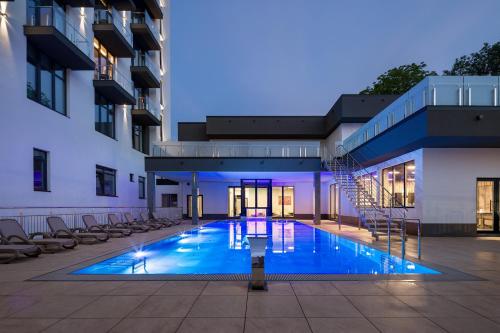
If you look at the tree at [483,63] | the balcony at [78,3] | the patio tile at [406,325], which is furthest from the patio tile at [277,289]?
the tree at [483,63]

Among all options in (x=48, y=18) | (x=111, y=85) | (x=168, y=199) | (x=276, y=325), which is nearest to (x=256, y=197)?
(x=168, y=199)

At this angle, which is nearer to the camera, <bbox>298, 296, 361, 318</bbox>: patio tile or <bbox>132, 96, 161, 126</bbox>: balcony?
<bbox>298, 296, 361, 318</bbox>: patio tile

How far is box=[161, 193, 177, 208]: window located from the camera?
1315 inches

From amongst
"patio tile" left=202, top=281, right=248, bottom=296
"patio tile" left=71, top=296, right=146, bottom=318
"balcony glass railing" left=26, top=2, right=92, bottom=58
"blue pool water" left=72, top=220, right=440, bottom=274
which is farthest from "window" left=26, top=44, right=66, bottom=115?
"patio tile" left=202, top=281, right=248, bottom=296

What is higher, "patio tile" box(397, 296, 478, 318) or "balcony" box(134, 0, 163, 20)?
"balcony" box(134, 0, 163, 20)

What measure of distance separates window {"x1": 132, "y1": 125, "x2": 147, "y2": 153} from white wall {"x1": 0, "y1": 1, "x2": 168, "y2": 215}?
353 centimetres

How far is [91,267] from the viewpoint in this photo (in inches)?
327

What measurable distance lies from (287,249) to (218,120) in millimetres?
20553

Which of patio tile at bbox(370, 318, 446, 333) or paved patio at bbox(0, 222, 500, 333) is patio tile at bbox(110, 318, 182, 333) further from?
patio tile at bbox(370, 318, 446, 333)

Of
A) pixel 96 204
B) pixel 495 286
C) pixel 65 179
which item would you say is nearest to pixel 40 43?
pixel 65 179

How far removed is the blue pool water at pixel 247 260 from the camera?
8.38m

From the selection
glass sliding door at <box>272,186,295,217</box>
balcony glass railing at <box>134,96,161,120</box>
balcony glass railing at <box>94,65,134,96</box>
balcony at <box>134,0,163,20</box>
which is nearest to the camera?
balcony glass railing at <box>94,65,134,96</box>

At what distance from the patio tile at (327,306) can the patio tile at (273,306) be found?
0.42ft

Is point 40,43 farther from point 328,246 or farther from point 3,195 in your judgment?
point 328,246
